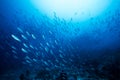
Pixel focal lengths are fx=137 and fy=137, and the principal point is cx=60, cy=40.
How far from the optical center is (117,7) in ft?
46.2

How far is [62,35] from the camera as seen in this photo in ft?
53.3

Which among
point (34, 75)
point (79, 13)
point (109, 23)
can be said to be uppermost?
point (109, 23)

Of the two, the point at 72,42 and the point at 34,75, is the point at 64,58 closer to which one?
the point at 72,42

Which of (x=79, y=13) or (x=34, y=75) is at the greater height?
(x=79, y=13)

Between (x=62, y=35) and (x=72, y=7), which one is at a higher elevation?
(x=72, y=7)

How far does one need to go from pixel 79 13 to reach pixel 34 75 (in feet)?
34.1

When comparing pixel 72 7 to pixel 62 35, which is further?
pixel 62 35

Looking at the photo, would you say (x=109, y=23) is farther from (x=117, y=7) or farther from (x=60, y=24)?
(x=60, y=24)

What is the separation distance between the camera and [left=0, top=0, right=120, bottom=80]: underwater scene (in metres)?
12.8

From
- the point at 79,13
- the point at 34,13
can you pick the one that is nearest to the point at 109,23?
the point at 79,13

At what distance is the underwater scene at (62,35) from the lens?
12.8m

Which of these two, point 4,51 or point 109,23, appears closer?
point 109,23

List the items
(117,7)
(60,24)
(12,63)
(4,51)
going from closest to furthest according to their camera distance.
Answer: (60,24) → (117,7) → (4,51) → (12,63)

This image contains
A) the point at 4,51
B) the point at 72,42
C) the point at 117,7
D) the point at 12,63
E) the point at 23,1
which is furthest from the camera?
the point at 12,63
